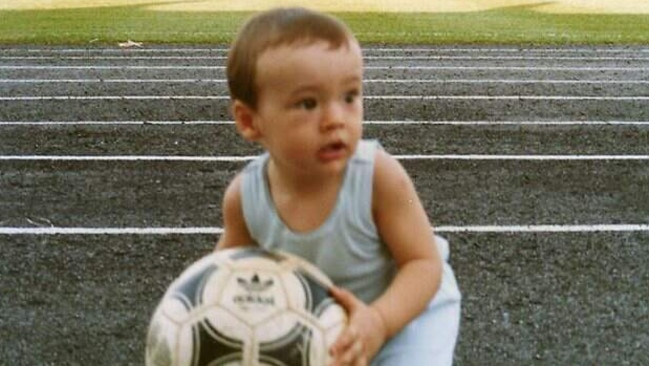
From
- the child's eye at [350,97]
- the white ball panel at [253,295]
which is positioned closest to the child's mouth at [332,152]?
the child's eye at [350,97]

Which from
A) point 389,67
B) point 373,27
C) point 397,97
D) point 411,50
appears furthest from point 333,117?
point 373,27

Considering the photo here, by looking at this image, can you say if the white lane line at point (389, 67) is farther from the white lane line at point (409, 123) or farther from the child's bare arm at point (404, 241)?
the child's bare arm at point (404, 241)

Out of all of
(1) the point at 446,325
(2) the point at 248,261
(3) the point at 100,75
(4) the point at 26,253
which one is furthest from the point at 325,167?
(3) the point at 100,75

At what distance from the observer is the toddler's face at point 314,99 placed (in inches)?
106

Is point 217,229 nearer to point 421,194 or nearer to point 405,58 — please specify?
point 421,194

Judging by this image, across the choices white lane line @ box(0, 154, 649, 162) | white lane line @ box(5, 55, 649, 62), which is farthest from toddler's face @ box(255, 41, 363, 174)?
white lane line @ box(5, 55, 649, 62)

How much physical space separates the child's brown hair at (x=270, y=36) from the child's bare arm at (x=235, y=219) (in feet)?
0.90

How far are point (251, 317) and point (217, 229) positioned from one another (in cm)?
394

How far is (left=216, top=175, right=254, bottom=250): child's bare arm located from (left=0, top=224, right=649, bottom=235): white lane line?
357 centimetres

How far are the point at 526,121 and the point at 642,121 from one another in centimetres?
102

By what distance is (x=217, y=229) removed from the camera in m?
6.70

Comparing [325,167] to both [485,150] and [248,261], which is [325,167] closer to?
[248,261]

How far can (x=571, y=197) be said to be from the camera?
24.5 ft

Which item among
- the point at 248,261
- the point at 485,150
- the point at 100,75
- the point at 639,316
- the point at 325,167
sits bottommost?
the point at 100,75
